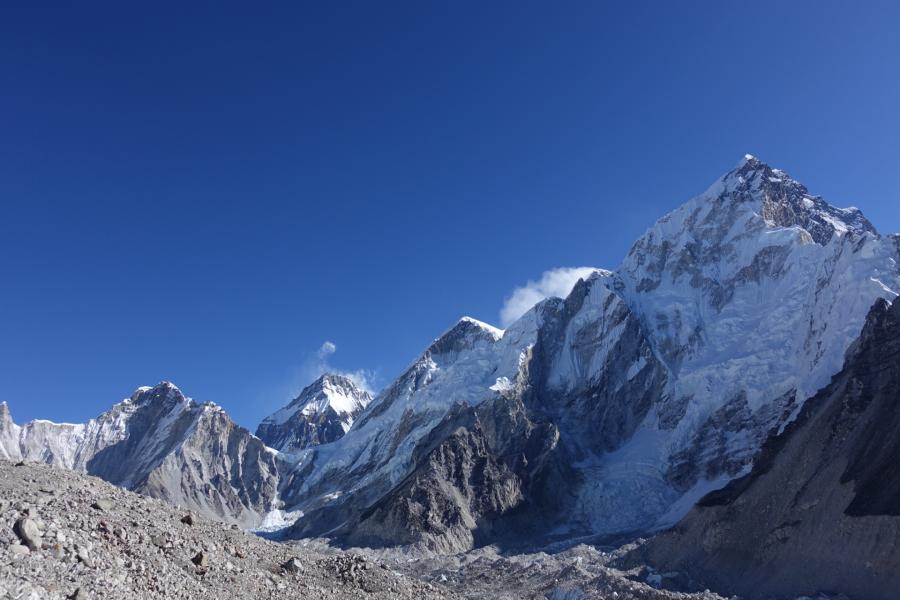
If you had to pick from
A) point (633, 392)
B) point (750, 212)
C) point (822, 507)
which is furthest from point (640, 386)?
point (822, 507)

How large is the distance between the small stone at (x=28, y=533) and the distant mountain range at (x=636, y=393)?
6684cm

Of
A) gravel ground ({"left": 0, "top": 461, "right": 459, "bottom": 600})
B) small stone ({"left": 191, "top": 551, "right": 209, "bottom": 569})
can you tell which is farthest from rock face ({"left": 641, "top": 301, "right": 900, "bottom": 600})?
small stone ({"left": 191, "top": 551, "right": 209, "bottom": 569})

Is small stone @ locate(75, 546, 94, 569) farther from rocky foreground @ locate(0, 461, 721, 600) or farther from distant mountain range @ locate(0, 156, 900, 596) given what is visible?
distant mountain range @ locate(0, 156, 900, 596)

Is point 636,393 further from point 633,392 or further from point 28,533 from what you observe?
point 28,533

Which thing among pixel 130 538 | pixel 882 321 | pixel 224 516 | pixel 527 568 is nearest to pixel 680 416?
pixel 882 321

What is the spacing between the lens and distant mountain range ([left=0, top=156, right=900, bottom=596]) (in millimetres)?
120688

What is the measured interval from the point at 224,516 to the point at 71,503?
18260 cm

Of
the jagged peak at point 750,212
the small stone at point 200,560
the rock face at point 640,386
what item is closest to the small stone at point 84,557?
the small stone at point 200,560

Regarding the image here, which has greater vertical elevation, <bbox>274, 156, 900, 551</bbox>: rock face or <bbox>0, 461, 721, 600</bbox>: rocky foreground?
<bbox>274, 156, 900, 551</bbox>: rock face

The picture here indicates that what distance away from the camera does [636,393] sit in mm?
158750

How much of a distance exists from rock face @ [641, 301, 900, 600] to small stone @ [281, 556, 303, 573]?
39.2 meters

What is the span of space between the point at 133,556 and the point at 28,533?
371 cm

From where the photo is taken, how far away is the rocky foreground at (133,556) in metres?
19.4

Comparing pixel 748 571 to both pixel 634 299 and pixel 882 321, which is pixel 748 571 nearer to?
pixel 882 321
